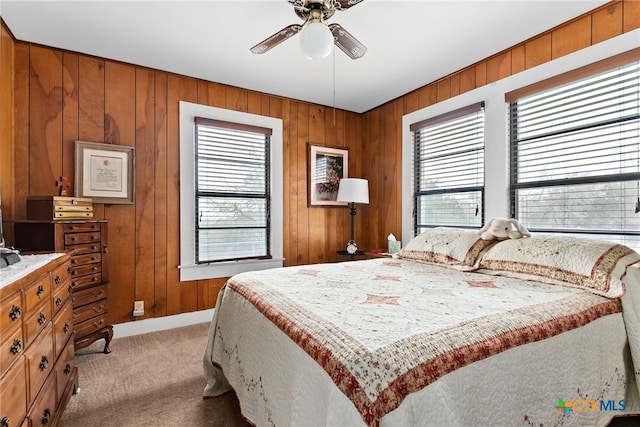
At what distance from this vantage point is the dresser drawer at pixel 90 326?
7.83ft

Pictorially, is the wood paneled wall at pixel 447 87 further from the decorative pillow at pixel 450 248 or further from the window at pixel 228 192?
the window at pixel 228 192

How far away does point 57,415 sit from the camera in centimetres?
161

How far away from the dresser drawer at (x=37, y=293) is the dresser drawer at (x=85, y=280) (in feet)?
2.91

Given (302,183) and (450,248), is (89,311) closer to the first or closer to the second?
(302,183)

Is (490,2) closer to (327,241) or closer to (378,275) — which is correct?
(378,275)

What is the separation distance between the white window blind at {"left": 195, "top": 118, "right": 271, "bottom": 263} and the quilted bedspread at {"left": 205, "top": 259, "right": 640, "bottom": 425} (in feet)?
4.96

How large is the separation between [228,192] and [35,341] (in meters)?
2.29

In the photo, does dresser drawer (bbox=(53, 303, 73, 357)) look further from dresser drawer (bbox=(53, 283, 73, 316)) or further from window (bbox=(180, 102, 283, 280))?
window (bbox=(180, 102, 283, 280))

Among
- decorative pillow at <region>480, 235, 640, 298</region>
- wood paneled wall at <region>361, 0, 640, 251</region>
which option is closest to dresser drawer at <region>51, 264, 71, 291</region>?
decorative pillow at <region>480, 235, 640, 298</region>

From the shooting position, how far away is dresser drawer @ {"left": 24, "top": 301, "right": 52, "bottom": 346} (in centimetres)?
130

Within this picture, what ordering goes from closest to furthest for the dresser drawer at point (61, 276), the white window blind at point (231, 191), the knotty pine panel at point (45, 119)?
the dresser drawer at point (61, 276) → the knotty pine panel at point (45, 119) → the white window blind at point (231, 191)

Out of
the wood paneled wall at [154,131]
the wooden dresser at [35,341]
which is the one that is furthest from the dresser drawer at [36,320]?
the wood paneled wall at [154,131]

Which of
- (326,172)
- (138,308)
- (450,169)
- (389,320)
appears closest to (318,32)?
(389,320)

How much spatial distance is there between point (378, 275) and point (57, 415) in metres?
1.86
